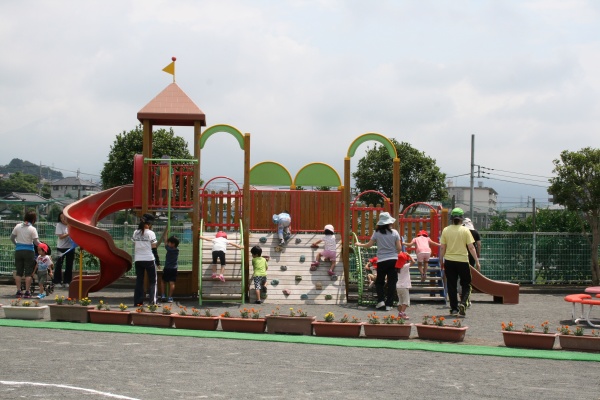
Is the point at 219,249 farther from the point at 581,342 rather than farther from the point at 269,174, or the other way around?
the point at 581,342

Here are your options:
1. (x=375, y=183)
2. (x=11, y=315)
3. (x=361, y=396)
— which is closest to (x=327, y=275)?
(x=11, y=315)

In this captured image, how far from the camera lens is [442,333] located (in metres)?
11.6

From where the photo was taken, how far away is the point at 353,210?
19.0 m

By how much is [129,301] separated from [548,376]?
10159 mm

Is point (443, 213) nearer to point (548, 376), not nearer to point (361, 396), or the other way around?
point (548, 376)

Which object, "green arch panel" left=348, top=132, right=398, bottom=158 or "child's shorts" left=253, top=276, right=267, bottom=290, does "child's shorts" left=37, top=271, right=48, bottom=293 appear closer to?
"child's shorts" left=253, top=276, right=267, bottom=290

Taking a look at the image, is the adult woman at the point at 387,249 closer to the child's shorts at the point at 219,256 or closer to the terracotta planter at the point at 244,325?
the child's shorts at the point at 219,256

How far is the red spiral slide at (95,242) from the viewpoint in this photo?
54.7 ft

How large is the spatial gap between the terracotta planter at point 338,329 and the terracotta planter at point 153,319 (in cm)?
232

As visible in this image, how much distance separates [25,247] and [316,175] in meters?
8.04

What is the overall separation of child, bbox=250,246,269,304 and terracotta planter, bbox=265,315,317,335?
4620mm

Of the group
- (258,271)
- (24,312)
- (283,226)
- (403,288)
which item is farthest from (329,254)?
(24,312)

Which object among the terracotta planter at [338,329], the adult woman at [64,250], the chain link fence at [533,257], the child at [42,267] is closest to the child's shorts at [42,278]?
the child at [42,267]

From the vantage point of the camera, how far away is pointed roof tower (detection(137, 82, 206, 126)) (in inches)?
719
